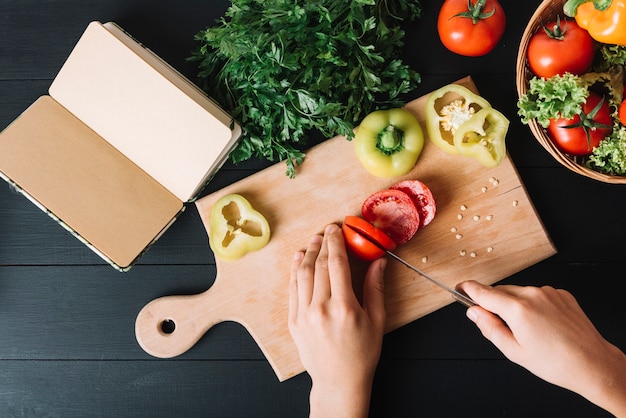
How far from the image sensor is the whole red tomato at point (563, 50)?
1.29 meters

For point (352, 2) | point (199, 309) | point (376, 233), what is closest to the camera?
point (352, 2)

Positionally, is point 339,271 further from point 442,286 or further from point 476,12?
point 476,12

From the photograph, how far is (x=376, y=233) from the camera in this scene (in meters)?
1.37

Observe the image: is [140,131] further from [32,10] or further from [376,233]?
[376,233]

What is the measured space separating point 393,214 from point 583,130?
1.54 ft

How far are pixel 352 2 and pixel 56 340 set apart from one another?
3.81 feet

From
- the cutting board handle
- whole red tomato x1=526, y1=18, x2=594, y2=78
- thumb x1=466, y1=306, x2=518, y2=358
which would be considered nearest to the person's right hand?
thumb x1=466, y1=306, x2=518, y2=358

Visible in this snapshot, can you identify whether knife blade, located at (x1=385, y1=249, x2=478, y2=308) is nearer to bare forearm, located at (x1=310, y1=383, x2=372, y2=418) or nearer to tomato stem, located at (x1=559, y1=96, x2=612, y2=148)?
bare forearm, located at (x1=310, y1=383, x2=372, y2=418)

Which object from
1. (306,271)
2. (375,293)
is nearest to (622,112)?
(375,293)

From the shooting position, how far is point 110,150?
A: 1.42 m

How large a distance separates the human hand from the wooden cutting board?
2.2 inches

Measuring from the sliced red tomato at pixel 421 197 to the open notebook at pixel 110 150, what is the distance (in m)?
0.44

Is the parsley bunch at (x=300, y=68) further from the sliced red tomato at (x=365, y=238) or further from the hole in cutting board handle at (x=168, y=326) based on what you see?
the hole in cutting board handle at (x=168, y=326)

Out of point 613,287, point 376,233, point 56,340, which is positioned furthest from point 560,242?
point 56,340
